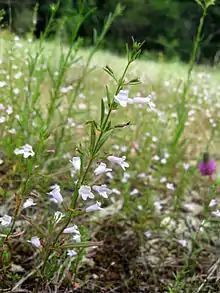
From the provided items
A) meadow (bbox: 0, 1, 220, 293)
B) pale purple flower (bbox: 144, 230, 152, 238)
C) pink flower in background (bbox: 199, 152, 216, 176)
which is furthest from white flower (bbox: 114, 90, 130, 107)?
pink flower in background (bbox: 199, 152, 216, 176)

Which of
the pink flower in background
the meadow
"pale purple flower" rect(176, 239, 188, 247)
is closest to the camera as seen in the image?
the meadow

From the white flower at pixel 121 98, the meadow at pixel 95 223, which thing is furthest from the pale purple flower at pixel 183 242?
the white flower at pixel 121 98

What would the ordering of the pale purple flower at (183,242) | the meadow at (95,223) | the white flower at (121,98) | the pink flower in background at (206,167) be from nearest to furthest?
the white flower at (121,98) < the meadow at (95,223) < the pale purple flower at (183,242) < the pink flower in background at (206,167)

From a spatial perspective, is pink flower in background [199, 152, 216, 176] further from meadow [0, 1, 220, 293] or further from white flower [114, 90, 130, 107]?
white flower [114, 90, 130, 107]

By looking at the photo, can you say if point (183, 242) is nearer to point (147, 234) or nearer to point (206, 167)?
point (147, 234)

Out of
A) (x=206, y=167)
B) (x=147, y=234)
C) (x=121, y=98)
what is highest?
(x=121, y=98)

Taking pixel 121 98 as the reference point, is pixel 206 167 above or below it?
below

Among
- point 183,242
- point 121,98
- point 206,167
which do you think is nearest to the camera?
point 121,98

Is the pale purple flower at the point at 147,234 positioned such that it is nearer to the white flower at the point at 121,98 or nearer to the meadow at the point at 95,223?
the meadow at the point at 95,223

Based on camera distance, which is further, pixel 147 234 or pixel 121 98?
pixel 147 234

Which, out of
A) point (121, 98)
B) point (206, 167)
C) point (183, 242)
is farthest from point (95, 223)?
point (121, 98)

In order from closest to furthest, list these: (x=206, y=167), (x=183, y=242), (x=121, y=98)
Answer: (x=121, y=98) < (x=183, y=242) < (x=206, y=167)
